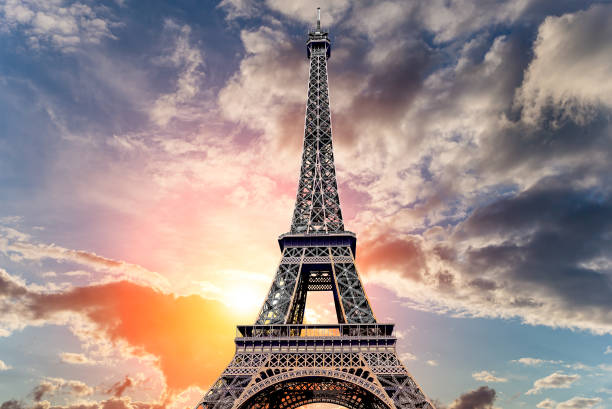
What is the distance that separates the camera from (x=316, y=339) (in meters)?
34.9

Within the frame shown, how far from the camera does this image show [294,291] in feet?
128

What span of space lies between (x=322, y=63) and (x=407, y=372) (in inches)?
1757

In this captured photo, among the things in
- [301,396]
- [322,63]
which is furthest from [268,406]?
[322,63]

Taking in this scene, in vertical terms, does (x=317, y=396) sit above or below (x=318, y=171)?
below

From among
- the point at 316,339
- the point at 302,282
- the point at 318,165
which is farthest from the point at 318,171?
the point at 316,339

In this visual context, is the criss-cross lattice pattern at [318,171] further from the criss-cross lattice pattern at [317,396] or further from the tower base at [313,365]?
the criss-cross lattice pattern at [317,396]

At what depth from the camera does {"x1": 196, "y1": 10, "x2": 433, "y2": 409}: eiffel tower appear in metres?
31.9

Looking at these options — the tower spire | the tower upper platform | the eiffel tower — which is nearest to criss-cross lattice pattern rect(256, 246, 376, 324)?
the eiffel tower

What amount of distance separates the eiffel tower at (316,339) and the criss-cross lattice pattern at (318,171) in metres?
0.12

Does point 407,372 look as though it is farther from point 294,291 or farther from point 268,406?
point 268,406

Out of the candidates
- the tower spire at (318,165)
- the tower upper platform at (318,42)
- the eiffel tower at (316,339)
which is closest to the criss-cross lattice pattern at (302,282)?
the eiffel tower at (316,339)

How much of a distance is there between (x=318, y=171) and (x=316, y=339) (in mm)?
21544

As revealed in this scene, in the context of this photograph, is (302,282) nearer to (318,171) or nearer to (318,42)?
(318,171)

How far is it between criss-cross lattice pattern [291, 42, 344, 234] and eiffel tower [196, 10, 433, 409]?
12 centimetres
